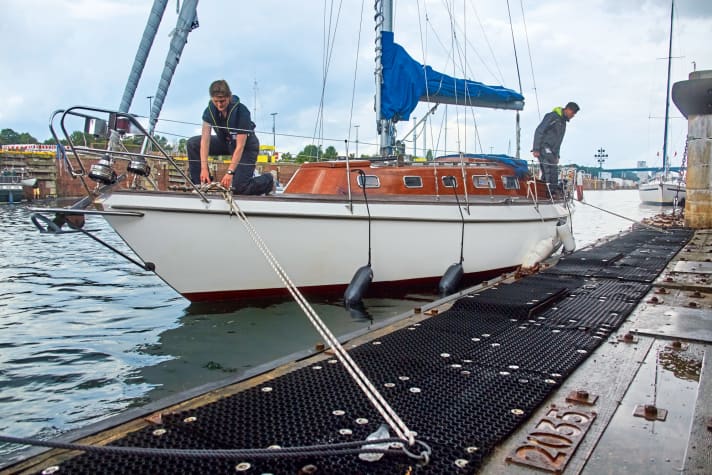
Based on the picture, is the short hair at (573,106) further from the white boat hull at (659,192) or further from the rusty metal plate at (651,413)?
the white boat hull at (659,192)

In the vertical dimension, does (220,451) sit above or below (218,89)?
below

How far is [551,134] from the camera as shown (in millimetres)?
11219

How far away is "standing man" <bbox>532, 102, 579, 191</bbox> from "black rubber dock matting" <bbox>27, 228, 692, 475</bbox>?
6.45 m

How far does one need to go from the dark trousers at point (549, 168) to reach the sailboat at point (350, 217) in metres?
0.82

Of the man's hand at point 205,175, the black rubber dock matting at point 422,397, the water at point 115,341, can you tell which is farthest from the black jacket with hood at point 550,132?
the man's hand at point 205,175

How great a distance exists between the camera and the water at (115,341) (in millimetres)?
4703

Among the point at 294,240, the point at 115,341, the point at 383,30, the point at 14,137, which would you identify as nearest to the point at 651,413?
the point at 294,240

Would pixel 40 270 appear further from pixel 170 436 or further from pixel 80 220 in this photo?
pixel 170 436

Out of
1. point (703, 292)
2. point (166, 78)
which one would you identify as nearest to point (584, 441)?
point (703, 292)

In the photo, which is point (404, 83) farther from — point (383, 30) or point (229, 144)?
point (229, 144)

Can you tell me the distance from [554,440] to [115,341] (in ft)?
18.1

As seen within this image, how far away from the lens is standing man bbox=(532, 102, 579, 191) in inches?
436

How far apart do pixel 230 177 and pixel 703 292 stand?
554cm

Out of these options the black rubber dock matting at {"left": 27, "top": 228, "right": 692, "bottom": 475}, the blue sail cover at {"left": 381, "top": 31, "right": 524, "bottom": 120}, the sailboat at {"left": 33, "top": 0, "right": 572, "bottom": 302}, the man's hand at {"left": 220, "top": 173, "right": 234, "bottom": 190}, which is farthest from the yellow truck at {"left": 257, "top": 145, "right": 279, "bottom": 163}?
the black rubber dock matting at {"left": 27, "top": 228, "right": 692, "bottom": 475}
